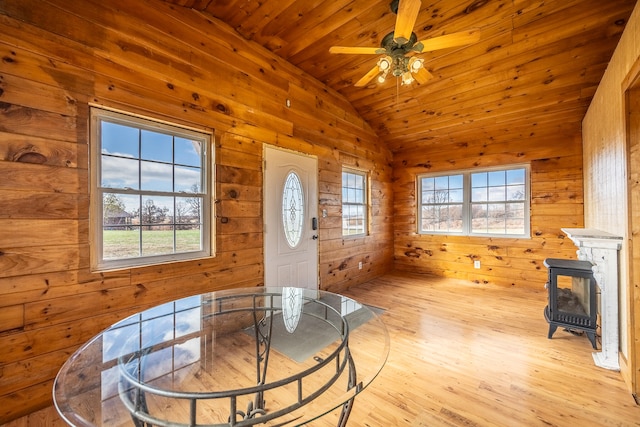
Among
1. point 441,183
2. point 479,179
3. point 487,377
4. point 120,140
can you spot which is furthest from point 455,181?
point 120,140

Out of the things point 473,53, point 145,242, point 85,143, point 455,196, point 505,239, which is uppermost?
point 473,53

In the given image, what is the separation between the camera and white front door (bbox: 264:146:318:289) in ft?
10.2

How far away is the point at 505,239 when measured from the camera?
14.1 feet

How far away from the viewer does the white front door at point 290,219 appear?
3.12 m

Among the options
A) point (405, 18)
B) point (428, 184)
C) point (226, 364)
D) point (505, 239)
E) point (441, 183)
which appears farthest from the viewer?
point (428, 184)

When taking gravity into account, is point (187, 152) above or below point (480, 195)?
above

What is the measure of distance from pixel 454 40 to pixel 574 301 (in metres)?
2.63

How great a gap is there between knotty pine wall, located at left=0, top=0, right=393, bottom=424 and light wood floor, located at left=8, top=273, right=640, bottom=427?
582 millimetres

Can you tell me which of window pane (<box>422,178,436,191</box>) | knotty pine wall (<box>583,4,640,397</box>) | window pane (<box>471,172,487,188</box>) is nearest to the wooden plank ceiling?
knotty pine wall (<box>583,4,640,397</box>)

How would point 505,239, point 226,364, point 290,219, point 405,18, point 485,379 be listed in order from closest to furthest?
1. point 405,18
2. point 485,379
3. point 226,364
4. point 290,219
5. point 505,239

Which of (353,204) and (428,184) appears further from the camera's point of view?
(428,184)

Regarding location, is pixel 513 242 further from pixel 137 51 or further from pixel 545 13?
pixel 137 51

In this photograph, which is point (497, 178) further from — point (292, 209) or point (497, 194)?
point (292, 209)

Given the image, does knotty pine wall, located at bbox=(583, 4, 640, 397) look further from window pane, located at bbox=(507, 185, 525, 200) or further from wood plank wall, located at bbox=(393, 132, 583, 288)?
window pane, located at bbox=(507, 185, 525, 200)
